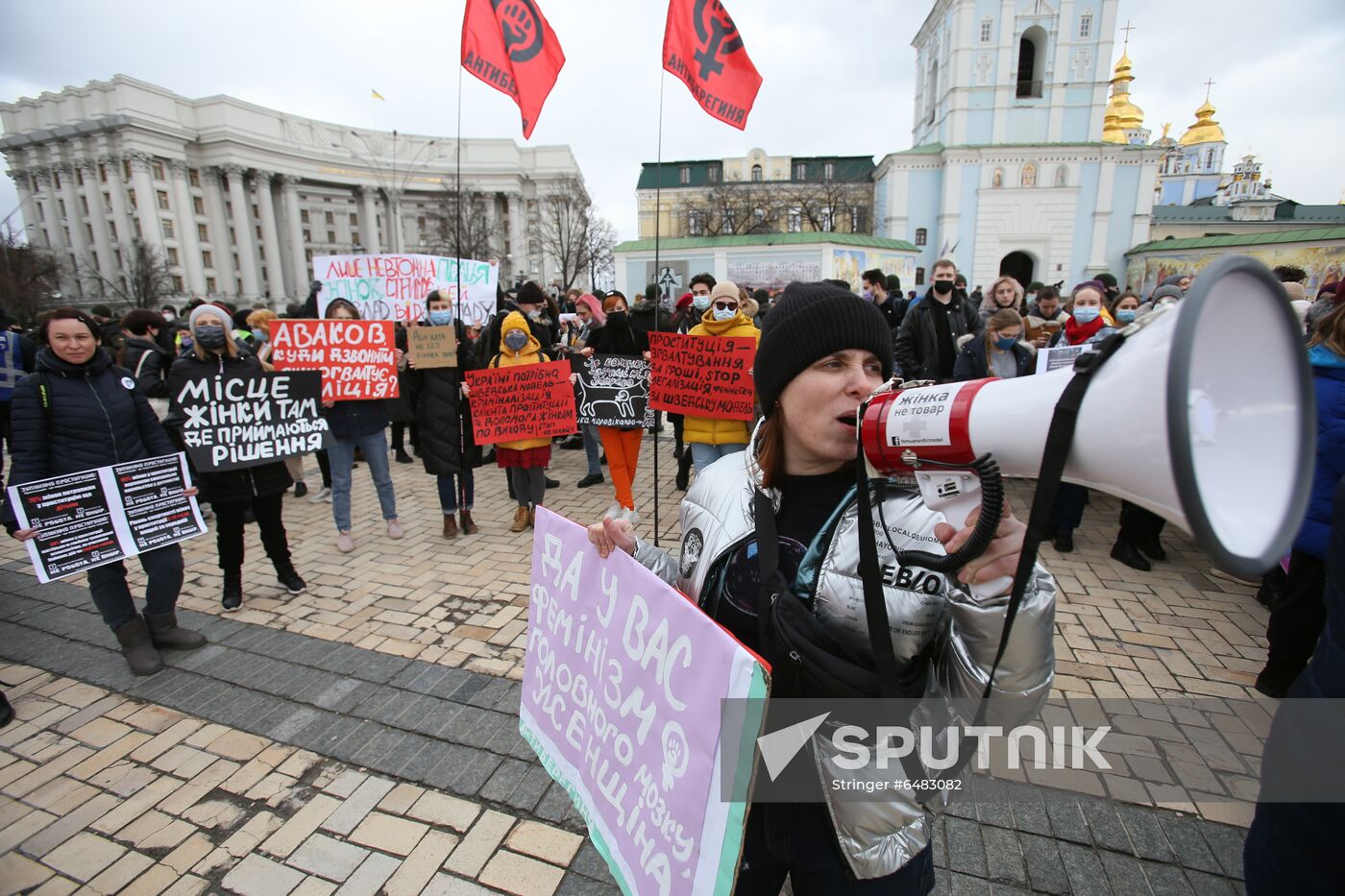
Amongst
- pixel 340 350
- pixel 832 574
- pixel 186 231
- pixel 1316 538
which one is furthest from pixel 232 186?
pixel 1316 538

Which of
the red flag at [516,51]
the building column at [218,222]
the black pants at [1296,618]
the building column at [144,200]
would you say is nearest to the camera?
the black pants at [1296,618]

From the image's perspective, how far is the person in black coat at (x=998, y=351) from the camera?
516 centimetres

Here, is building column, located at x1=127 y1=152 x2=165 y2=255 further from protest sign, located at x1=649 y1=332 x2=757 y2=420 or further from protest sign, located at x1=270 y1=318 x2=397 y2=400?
protest sign, located at x1=649 y1=332 x2=757 y2=420

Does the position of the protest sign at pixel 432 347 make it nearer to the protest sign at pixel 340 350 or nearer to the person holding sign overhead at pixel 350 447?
the protest sign at pixel 340 350

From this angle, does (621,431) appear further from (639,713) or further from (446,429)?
Answer: (639,713)

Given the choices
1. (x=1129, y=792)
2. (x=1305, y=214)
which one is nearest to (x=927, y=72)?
(x=1305, y=214)

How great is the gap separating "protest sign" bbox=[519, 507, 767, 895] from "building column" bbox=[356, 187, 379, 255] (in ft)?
258

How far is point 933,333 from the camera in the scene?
591 centimetres

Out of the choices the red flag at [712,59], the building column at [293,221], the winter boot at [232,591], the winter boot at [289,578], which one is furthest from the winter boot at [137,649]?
the building column at [293,221]

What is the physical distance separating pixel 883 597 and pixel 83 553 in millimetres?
4334

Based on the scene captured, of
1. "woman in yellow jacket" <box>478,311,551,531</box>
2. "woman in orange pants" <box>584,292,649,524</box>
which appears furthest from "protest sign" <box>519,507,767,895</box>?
"woman in orange pants" <box>584,292,649,524</box>

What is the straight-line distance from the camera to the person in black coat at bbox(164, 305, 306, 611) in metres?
4.14

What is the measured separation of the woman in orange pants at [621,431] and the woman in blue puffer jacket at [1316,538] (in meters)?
4.40

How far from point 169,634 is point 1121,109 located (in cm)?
7929
